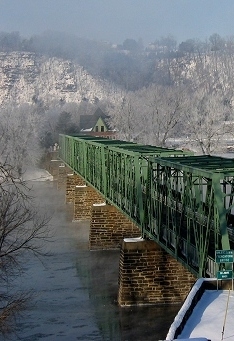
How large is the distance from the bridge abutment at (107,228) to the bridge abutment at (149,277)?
11284 mm

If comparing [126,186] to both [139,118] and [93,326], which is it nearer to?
[93,326]

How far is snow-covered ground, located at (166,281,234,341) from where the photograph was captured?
11694mm

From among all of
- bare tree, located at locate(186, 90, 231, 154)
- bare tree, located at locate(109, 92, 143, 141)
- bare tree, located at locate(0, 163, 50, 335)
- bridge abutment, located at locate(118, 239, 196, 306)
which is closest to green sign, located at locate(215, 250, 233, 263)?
bare tree, located at locate(0, 163, 50, 335)

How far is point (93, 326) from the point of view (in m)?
22.7

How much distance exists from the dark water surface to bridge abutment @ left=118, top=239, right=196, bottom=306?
1.50 ft

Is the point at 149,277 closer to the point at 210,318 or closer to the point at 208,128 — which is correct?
the point at 210,318

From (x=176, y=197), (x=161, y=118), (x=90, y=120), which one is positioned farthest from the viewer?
(x=90, y=120)

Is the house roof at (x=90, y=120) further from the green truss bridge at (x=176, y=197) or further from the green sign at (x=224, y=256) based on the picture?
the green sign at (x=224, y=256)

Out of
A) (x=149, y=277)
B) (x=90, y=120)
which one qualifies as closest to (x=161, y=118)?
(x=90, y=120)

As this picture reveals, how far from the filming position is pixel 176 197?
20.1 meters

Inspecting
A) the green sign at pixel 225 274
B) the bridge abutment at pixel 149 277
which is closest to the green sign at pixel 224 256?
the green sign at pixel 225 274

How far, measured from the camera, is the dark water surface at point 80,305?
21812 mm

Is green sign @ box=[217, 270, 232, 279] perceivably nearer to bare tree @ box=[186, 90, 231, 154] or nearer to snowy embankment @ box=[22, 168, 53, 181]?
bare tree @ box=[186, 90, 231, 154]

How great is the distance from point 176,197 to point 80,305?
7277 millimetres
